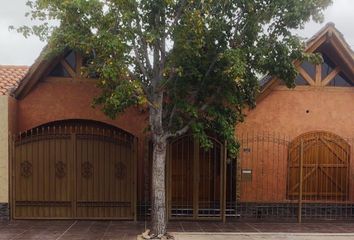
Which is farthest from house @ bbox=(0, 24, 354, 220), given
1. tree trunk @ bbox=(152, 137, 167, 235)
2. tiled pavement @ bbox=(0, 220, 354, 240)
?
tree trunk @ bbox=(152, 137, 167, 235)

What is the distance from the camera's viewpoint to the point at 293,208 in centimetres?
1221

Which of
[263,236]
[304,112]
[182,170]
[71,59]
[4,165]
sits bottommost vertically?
[263,236]

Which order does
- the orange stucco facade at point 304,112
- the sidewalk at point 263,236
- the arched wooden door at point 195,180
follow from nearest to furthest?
the sidewalk at point 263,236
the arched wooden door at point 195,180
the orange stucco facade at point 304,112

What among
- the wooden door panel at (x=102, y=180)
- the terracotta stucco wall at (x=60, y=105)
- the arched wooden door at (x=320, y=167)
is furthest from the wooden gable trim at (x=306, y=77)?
the wooden door panel at (x=102, y=180)

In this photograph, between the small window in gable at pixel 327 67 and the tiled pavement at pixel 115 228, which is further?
the small window in gable at pixel 327 67

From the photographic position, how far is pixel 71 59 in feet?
40.7

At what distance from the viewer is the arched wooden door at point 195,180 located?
38.4ft

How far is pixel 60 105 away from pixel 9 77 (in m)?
1.84

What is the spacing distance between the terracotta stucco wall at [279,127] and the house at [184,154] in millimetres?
30

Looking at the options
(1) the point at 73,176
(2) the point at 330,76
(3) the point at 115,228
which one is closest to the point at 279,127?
(2) the point at 330,76

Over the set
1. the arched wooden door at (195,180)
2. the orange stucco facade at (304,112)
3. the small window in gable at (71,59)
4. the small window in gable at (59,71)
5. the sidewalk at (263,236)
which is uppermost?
the small window in gable at (71,59)

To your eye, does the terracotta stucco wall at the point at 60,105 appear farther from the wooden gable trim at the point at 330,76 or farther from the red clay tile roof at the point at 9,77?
the wooden gable trim at the point at 330,76

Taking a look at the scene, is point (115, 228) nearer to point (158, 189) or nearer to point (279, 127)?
point (158, 189)

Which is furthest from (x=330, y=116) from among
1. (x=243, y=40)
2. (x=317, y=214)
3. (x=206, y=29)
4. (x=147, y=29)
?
(x=147, y=29)
